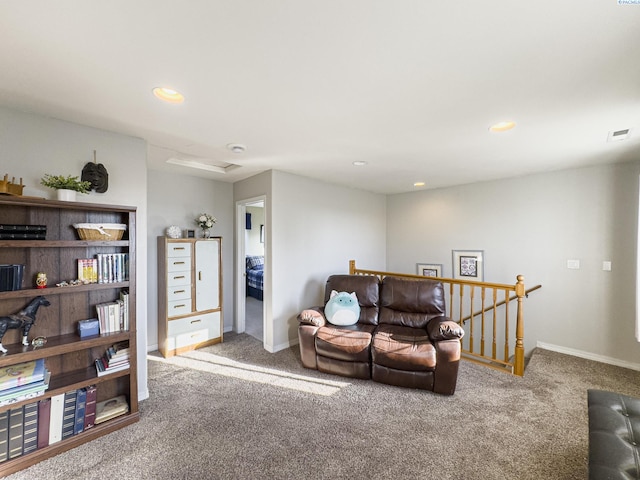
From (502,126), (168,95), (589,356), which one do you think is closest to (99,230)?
(168,95)

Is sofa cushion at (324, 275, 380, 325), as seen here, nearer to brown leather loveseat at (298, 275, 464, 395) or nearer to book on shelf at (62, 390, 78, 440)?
brown leather loveseat at (298, 275, 464, 395)

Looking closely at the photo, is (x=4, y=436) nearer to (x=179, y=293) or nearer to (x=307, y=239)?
(x=179, y=293)

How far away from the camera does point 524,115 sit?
2006 millimetres

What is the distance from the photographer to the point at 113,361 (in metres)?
2.16

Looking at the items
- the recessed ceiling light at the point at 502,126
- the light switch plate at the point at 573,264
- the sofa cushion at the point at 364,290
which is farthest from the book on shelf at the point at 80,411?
the light switch plate at the point at 573,264

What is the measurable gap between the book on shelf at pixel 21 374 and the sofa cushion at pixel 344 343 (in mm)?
2243

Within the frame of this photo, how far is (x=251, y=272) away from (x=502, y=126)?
6.24 meters

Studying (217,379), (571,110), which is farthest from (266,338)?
(571,110)

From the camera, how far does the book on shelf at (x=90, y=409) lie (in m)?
2.02

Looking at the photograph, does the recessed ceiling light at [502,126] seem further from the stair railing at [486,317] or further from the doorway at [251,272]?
the doorway at [251,272]

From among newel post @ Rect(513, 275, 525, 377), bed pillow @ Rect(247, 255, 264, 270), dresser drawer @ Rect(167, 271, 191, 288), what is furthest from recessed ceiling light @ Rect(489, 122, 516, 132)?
bed pillow @ Rect(247, 255, 264, 270)

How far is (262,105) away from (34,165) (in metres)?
1.78

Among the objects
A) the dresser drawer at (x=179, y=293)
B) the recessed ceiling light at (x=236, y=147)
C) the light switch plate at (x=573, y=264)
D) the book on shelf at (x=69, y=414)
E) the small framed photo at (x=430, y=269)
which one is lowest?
the book on shelf at (x=69, y=414)

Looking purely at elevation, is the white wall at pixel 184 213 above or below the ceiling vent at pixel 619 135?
below
